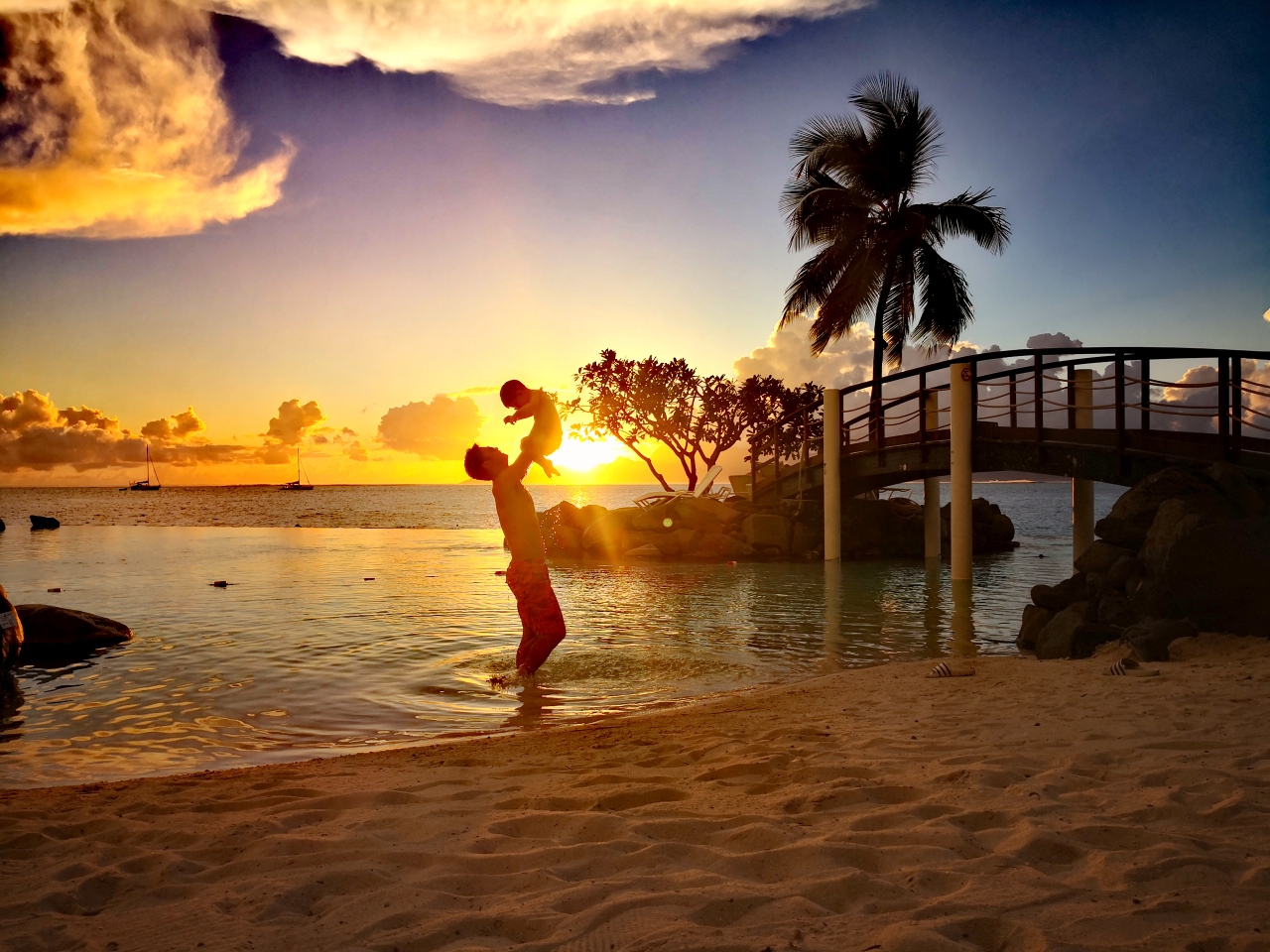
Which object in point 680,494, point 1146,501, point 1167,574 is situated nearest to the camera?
point 1167,574

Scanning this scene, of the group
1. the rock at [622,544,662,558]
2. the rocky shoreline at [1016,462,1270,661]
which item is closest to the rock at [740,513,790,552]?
the rock at [622,544,662,558]

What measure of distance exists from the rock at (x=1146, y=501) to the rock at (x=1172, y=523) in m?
0.47

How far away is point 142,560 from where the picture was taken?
23984 millimetres

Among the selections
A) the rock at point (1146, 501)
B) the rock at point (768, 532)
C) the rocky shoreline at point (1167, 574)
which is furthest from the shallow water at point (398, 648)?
the rock at point (768, 532)

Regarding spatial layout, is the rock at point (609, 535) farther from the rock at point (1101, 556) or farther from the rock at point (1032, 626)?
the rock at point (1101, 556)

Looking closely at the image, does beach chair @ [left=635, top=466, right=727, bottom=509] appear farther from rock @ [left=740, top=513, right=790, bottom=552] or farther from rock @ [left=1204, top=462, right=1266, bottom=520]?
rock @ [left=1204, top=462, right=1266, bottom=520]

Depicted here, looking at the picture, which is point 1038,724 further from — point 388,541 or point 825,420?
point 388,541

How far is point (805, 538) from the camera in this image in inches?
952

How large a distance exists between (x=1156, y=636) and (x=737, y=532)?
56.3ft

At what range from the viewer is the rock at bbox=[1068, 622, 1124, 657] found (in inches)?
325

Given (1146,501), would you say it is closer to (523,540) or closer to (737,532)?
(523,540)

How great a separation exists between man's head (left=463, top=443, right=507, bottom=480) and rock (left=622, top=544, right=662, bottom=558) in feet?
56.6

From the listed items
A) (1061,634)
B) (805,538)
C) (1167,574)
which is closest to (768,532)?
(805,538)

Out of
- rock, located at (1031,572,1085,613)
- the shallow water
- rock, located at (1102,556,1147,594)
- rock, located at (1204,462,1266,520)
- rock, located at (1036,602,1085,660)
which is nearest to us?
the shallow water
